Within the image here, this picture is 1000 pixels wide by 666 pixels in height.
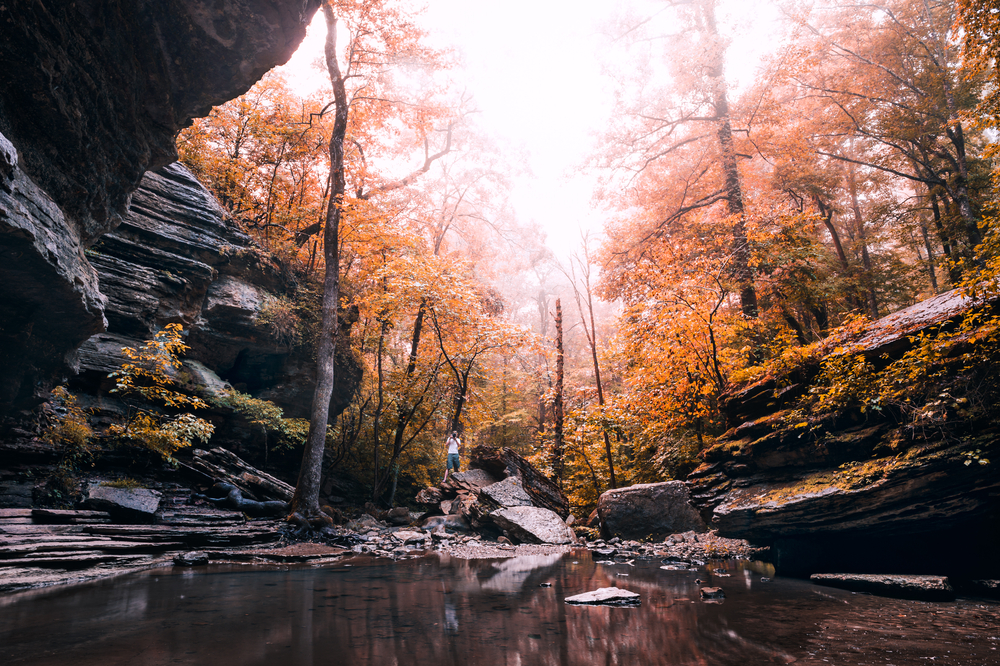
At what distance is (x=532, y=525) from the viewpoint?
979 cm

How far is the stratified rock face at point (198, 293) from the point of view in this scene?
410 inches

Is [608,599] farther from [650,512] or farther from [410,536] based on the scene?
[410,536]

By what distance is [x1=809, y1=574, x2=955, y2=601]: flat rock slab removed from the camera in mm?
4071

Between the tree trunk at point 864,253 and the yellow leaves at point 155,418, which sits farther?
the tree trunk at point 864,253

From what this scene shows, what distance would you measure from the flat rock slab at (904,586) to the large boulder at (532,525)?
18.1ft

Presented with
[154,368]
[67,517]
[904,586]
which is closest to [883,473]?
[904,586]

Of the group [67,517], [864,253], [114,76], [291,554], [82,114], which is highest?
[864,253]

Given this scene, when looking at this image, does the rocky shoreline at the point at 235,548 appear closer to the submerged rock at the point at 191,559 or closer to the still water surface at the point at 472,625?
the submerged rock at the point at 191,559

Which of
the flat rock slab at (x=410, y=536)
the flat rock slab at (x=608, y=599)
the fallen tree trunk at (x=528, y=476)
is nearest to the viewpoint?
the flat rock slab at (x=608, y=599)

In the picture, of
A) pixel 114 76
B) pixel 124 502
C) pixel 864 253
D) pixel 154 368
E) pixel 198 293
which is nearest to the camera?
pixel 114 76

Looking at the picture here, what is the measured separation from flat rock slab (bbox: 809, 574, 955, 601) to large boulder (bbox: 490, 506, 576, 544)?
217 inches

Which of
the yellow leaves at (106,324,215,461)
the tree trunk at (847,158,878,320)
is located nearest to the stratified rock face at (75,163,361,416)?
the yellow leaves at (106,324,215,461)

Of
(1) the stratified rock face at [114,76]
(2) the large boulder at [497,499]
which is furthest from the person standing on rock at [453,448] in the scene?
(1) the stratified rock face at [114,76]

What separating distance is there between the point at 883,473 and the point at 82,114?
10.7 metres
